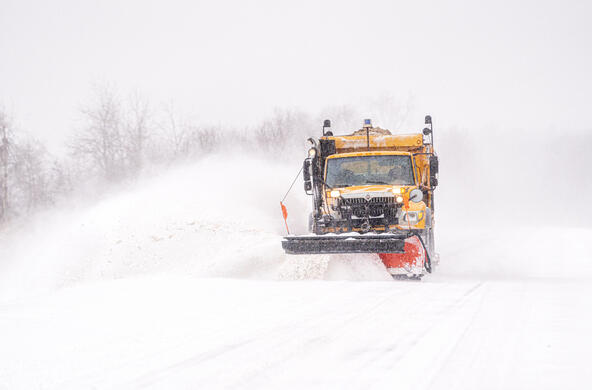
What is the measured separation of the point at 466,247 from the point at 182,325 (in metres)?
15.1

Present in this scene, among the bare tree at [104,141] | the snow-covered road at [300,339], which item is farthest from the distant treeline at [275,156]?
the snow-covered road at [300,339]

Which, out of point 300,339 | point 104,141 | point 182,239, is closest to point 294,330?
point 300,339

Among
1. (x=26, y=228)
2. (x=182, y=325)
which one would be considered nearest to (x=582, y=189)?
(x=26, y=228)

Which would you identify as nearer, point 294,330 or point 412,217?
point 294,330

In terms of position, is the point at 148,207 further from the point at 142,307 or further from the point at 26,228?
the point at 26,228

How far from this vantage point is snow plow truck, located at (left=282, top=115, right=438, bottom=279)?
948 centimetres

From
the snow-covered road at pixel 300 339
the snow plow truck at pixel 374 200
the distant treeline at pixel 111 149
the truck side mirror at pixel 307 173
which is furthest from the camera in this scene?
the distant treeline at pixel 111 149

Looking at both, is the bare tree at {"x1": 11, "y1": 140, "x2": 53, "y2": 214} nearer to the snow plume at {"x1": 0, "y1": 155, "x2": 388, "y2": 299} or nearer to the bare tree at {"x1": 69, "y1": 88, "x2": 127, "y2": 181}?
the bare tree at {"x1": 69, "y1": 88, "x2": 127, "y2": 181}

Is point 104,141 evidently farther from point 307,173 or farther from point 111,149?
point 307,173

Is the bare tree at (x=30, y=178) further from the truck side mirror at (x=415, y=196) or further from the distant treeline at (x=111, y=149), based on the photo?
the truck side mirror at (x=415, y=196)

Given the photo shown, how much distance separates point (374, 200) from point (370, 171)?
37.1 inches

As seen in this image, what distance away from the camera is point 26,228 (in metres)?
27.1

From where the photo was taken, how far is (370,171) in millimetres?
10867

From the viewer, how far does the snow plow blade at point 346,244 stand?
9078 millimetres
